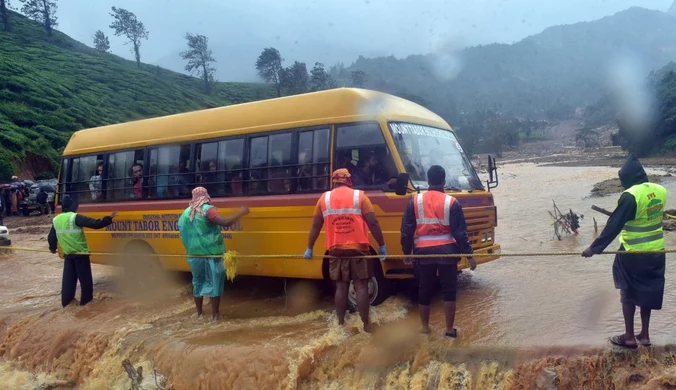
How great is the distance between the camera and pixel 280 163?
23.7 feet

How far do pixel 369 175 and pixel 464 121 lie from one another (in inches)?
3842

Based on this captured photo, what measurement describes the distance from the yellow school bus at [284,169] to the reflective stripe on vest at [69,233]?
99 cm

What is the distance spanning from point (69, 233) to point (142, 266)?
4.84 feet

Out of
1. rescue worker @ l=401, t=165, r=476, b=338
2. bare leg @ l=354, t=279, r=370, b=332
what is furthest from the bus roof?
bare leg @ l=354, t=279, r=370, b=332

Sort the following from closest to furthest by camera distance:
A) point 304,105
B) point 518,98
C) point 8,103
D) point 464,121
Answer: point 304,105
point 8,103
point 464,121
point 518,98

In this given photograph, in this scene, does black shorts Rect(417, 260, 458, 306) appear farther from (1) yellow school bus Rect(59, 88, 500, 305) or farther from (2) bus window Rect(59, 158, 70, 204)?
(2) bus window Rect(59, 158, 70, 204)

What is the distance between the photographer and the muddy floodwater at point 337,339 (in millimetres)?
4758

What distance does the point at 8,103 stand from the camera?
3456 cm

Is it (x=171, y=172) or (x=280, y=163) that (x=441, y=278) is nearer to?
(x=280, y=163)

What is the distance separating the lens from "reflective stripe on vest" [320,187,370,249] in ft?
18.5

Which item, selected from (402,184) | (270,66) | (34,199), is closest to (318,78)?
(270,66)

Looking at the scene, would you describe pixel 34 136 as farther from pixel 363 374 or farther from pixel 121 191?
pixel 363 374

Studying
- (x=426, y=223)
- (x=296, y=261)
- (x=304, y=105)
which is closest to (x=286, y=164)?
(x=304, y=105)

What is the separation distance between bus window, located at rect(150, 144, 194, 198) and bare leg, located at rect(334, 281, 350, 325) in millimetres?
3371
